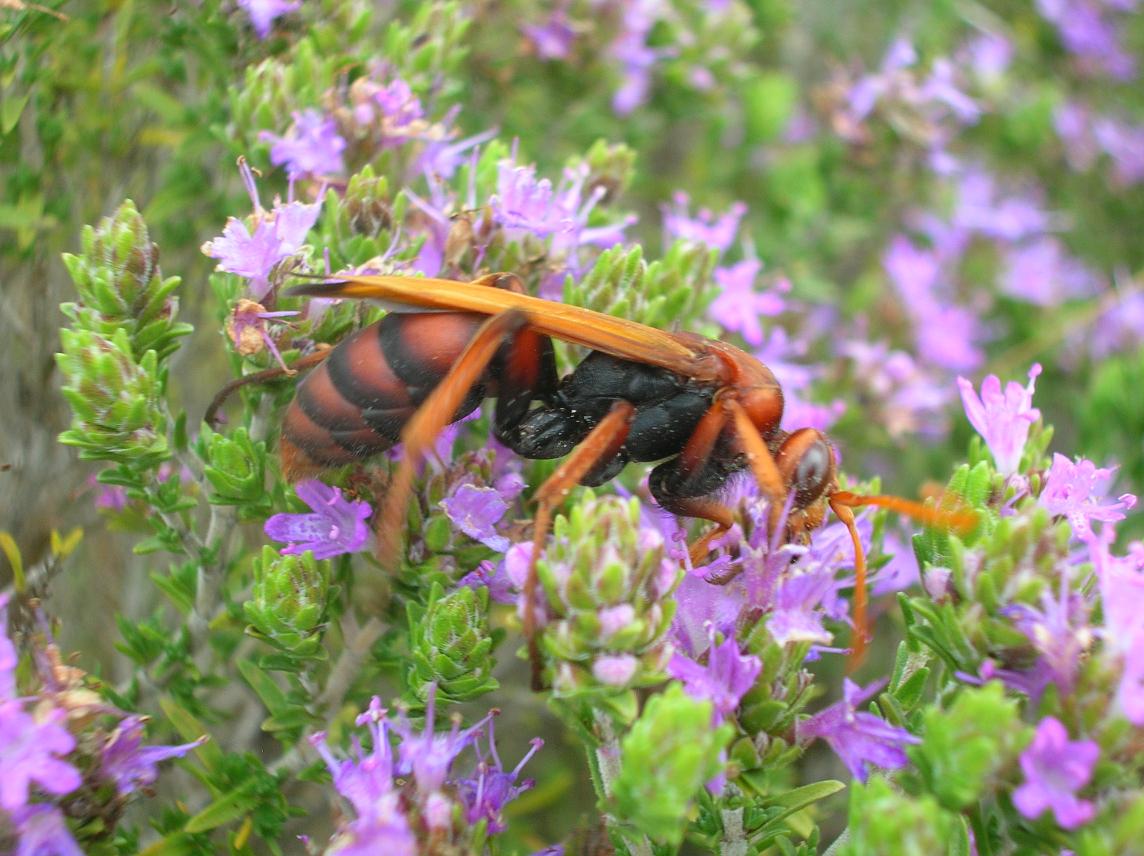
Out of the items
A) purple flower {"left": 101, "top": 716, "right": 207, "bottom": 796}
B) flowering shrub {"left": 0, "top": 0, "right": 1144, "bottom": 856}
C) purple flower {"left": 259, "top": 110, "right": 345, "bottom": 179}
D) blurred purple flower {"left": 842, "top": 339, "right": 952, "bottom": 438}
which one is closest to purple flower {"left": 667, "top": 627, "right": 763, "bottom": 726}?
flowering shrub {"left": 0, "top": 0, "right": 1144, "bottom": 856}

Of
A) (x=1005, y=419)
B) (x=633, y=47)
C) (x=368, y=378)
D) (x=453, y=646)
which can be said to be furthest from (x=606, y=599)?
(x=633, y=47)


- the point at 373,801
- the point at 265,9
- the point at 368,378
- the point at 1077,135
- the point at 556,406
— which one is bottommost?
the point at 1077,135

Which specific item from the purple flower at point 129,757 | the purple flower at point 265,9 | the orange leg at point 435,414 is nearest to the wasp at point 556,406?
the orange leg at point 435,414

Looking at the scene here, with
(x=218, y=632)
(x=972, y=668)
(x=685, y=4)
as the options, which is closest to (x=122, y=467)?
(x=218, y=632)

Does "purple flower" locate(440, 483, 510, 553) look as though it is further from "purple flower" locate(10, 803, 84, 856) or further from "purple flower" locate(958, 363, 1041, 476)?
"purple flower" locate(958, 363, 1041, 476)

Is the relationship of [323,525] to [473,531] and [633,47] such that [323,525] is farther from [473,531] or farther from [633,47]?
[633,47]

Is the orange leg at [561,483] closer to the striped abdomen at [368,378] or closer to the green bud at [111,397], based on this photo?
the striped abdomen at [368,378]
